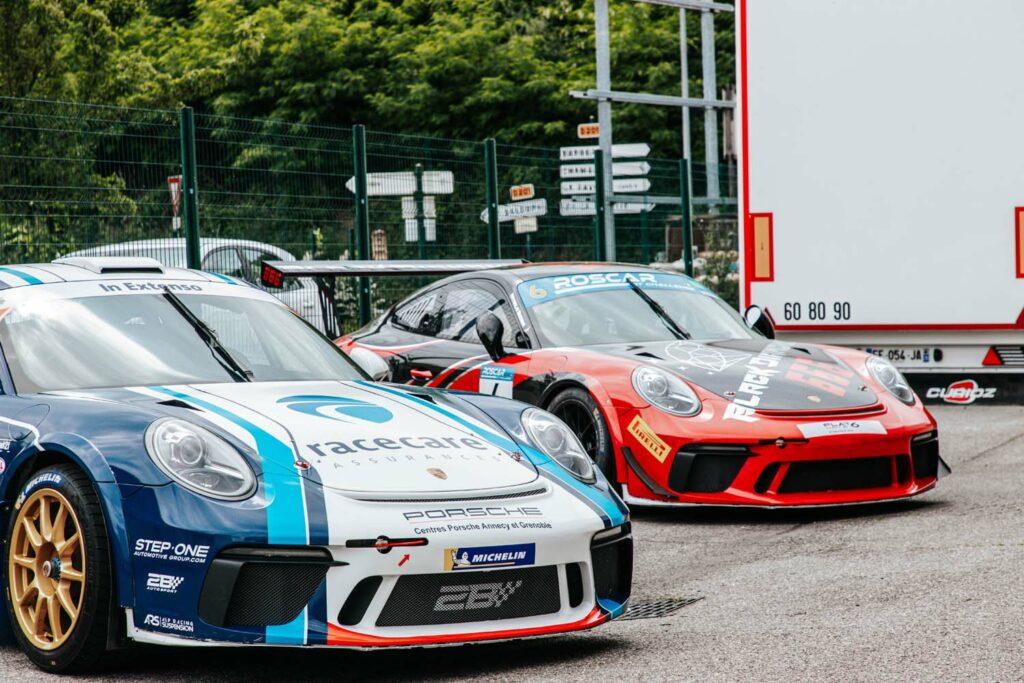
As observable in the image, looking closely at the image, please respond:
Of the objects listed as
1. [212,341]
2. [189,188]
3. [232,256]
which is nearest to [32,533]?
[212,341]

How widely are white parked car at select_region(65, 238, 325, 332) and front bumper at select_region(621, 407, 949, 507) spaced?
12.1 ft

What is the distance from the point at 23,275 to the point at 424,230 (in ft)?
27.6

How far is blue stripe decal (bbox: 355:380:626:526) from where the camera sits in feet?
15.9

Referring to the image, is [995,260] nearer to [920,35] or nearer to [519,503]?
[920,35]

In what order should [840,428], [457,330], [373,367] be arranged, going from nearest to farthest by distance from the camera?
[373,367] → [840,428] → [457,330]

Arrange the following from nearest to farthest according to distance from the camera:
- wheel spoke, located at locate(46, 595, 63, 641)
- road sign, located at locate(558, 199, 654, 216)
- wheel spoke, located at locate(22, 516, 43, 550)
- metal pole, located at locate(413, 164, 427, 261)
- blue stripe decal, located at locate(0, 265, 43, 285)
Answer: wheel spoke, located at locate(46, 595, 63, 641), wheel spoke, located at locate(22, 516, 43, 550), blue stripe decal, located at locate(0, 265, 43, 285), metal pole, located at locate(413, 164, 427, 261), road sign, located at locate(558, 199, 654, 216)

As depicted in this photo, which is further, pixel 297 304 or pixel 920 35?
pixel 297 304

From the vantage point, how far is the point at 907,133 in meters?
11.3

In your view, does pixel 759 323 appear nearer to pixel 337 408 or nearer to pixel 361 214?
pixel 337 408

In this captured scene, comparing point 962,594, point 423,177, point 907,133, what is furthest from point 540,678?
point 423,177

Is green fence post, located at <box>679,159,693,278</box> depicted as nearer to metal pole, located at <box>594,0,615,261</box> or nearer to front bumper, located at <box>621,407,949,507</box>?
metal pole, located at <box>594,0,615,261</box>

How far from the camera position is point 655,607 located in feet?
18.2

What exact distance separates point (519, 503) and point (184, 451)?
37.3 inches

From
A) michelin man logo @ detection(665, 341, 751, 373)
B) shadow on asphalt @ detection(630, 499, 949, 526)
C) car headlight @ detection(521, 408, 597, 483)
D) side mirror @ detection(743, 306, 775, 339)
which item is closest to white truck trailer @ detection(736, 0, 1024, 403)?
side mirror @ detection(743, 306, 775, 339)
